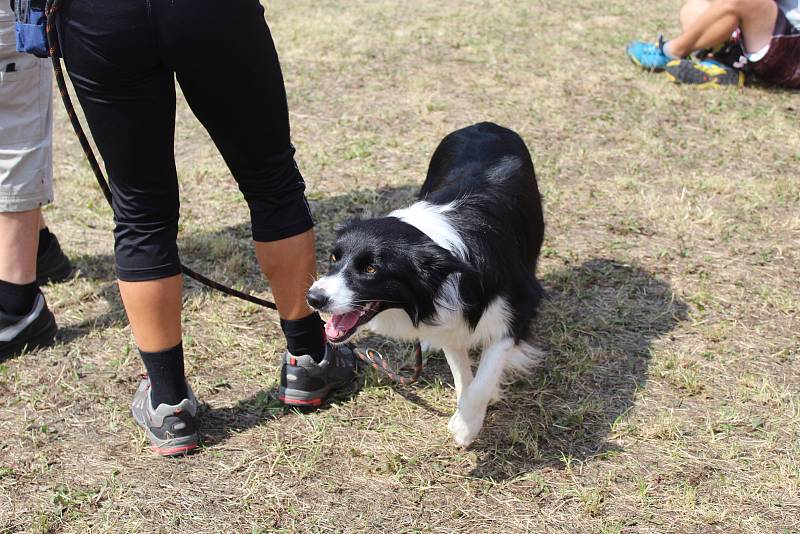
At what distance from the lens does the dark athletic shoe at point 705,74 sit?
6141 millimetres

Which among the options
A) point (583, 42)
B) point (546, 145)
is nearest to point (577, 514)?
point (546, 145)

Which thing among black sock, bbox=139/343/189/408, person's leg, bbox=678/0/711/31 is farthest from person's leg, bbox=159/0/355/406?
person's leg, bbox=678/0/711/31

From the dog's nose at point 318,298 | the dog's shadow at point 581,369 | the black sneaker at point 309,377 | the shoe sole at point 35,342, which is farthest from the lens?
the shoe sole at point 35,342

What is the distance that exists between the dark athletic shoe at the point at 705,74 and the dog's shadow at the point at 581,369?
286 centimetres

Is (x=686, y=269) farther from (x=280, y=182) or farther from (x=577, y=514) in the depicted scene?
(x=280, y=182)

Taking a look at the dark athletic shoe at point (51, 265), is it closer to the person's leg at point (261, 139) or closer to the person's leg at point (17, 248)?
the person's leg at point (17, 248)

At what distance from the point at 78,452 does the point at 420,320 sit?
1331 millimetres

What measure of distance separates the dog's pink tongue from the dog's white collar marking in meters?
0.35

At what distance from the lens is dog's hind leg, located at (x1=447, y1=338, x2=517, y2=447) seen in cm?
268

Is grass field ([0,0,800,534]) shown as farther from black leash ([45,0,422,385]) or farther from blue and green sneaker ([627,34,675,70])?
blue and green sneaker ([627,34,675,70])

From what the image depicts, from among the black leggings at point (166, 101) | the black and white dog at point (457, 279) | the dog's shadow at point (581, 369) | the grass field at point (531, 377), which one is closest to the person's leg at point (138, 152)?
the black leggings at point (166, 101)

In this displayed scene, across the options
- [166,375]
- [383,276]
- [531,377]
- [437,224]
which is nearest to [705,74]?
[531,377]

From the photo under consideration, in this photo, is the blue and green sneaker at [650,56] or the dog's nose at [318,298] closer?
the dog's nose at [318,298]

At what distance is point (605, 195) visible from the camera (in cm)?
463
